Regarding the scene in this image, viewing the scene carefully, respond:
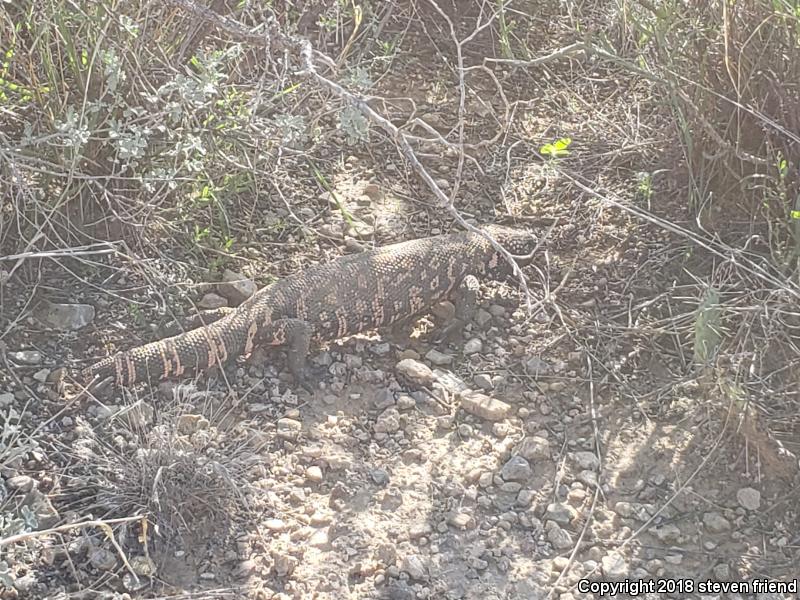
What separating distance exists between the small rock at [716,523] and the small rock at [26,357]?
2062mm

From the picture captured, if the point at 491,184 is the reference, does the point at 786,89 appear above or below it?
above

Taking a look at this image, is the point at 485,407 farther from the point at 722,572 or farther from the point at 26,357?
the point at 26,357

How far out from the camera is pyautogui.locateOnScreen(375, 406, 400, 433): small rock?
3094 millimetres

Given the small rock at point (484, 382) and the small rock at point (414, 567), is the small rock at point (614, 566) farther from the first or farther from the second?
the small rock at point (484, 382)

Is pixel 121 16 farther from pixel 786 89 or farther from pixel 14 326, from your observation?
pixel 786 89

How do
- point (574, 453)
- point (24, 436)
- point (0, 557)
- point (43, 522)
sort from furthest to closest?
point (574, 453) → point (24, 436) → point (43, 522) → point (0, 557)

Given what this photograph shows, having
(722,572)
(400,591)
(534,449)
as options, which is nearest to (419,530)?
(400,591)

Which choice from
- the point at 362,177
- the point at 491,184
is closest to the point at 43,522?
the point at 362,177

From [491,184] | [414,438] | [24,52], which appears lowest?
[414,438]

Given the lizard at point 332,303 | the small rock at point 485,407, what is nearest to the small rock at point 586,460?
the small rock at point 485,407

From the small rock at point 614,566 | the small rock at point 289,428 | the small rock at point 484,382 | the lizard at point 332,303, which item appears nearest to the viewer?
the small rock at point 614,566

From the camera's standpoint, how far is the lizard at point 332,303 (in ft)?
10.4

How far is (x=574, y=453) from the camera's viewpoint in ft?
9.84

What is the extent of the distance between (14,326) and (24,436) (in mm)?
495
